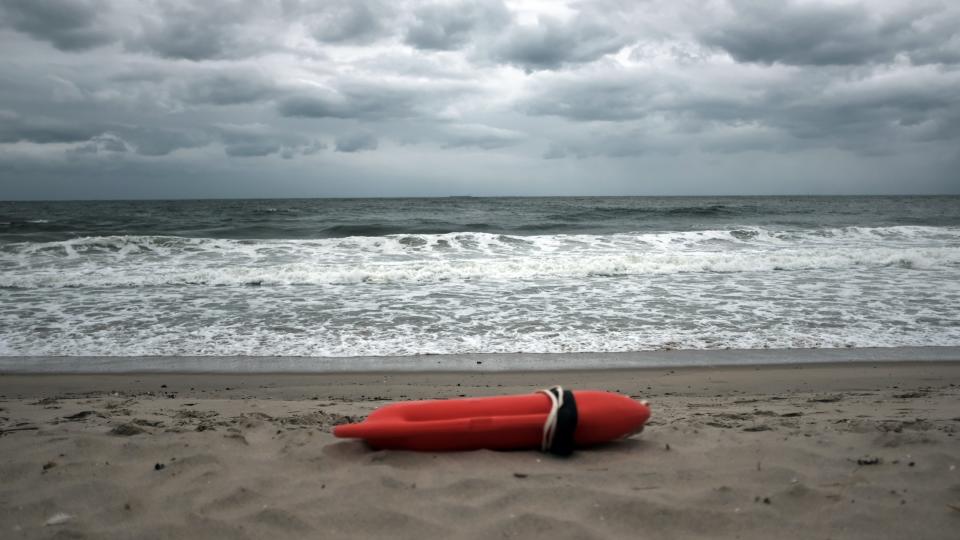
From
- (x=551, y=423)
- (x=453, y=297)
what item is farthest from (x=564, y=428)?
(x=453, y=297)

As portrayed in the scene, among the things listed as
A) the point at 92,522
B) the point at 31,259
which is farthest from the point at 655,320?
the point at 31,259

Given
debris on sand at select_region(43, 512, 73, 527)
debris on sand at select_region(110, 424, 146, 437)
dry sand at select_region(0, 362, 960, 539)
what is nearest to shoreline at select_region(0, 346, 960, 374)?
dry sand at select_region(0, 362, 960, 539)

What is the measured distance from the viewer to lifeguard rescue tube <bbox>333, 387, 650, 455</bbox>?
10.1 feet

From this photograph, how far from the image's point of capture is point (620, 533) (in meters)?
2.37

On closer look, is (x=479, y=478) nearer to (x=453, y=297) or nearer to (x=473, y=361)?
(x=473, y=361)

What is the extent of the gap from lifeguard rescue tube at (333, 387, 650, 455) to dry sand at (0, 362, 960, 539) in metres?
0.08

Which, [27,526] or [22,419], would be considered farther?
[22,419]

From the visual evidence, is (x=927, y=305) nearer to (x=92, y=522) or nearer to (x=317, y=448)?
(x=317, y=448)

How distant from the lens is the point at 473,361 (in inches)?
252

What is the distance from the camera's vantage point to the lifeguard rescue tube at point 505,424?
308 cm

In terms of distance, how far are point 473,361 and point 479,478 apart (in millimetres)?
3587

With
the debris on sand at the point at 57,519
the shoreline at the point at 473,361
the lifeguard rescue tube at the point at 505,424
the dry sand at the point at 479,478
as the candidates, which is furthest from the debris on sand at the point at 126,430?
the shoreline at the point at 473,361

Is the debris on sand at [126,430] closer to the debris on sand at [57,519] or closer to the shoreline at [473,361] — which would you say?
the debris on sand at [57,519]

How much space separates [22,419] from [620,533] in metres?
4.17
